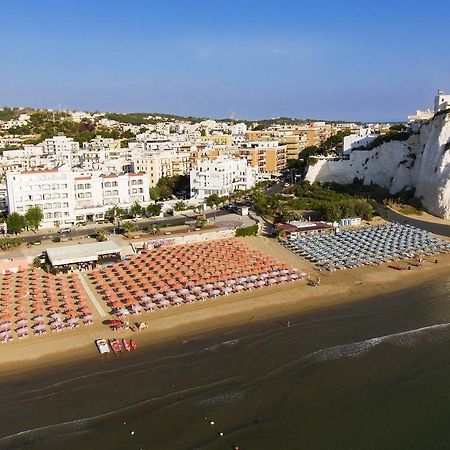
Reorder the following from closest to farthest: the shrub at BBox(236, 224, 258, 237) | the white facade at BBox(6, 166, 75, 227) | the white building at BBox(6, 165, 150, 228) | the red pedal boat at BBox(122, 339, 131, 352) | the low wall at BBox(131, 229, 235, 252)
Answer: the red pedal boat at BBox(122, 339, 131, 352) < the low wall at BBox(131, 229, 235, 252) < the shrub at BBox(236, 224, 258, 237) < the white facade at BBox(6, 166, 75, 227) < the white building at BBox(6, 165, 150, 228)

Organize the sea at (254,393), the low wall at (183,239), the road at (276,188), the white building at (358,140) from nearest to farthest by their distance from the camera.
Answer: the sea at (254,393)
the low wall at (183,239)
the road at (276,188)
the white building at (358,140)

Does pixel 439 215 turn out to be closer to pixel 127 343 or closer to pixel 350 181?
pixel 350 181

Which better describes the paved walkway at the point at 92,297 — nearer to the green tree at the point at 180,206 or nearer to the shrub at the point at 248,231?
the shrub at the point at 248,231

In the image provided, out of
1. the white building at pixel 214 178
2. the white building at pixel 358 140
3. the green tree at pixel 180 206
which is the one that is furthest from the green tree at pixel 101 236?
the white building at pixel 358 140

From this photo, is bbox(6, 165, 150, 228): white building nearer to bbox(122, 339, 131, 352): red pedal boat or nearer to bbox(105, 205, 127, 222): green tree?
bbox(105, 205, 127, 222): green tree

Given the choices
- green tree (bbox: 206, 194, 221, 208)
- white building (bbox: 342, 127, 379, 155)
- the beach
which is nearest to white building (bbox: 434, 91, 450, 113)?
white building (bbox: 342, 127, 379, 155)

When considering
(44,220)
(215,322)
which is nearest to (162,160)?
(44,220)

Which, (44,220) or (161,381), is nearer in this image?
(161,381)
